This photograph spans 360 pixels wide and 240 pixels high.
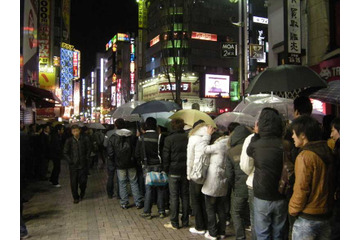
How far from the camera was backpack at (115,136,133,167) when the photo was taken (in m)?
8.16

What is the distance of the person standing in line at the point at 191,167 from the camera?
5.74 meters

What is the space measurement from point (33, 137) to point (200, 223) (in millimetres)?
8812

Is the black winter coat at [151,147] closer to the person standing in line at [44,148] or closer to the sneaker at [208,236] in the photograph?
the sneaker at [208,236]

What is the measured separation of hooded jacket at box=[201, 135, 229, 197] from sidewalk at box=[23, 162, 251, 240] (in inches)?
40.8

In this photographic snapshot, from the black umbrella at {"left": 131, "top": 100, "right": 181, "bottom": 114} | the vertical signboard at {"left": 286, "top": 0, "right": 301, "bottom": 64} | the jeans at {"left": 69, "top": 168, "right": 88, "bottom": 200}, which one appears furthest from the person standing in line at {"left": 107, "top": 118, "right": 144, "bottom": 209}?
the vertical signboard at {"left": 286, "top": 0, "right": 301, "bottom": 64}

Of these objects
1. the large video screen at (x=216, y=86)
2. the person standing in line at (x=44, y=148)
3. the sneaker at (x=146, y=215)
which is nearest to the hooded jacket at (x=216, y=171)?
the sneaker at (x=146, y=215)

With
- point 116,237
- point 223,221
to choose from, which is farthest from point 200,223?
point 116,237

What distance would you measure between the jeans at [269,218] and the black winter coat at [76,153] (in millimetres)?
5911

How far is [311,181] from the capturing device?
10.8ft

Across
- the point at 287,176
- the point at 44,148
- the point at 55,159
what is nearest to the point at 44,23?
the point at 44,148

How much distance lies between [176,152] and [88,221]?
2.62m

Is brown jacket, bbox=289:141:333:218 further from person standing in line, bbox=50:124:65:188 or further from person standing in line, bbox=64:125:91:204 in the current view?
person standing in line, bbox=50:124:65:188

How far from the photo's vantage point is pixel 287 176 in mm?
3736

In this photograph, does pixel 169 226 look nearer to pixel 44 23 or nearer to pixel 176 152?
pixel 176 152
